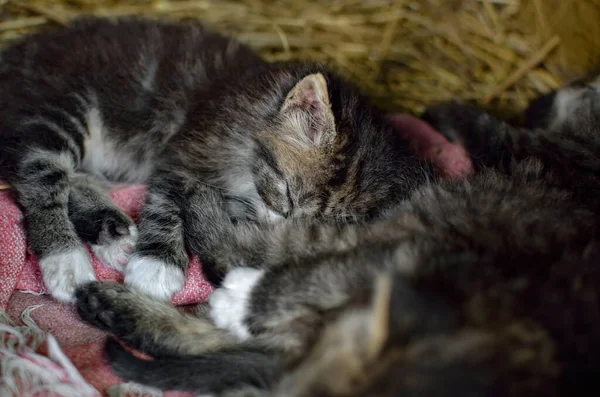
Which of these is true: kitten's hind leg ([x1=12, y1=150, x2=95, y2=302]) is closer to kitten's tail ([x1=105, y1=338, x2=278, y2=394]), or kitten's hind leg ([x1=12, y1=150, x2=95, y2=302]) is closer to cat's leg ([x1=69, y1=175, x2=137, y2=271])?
cat's leg ([x1=69, y1=175, x2=137, y2=271])

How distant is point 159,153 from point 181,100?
264mm

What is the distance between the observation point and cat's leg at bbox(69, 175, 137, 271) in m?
2.17

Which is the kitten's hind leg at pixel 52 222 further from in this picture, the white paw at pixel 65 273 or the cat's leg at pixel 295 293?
the cat's leg at pixel 295 293

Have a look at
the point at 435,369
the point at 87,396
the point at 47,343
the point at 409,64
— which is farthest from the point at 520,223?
the point at 409,64

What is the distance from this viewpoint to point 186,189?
7.66ft

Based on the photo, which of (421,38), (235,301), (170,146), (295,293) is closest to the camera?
(295,293)

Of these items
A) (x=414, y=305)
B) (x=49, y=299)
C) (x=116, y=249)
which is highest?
(x=414, y=305)

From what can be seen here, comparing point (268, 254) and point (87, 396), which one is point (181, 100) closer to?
point (268, 254)

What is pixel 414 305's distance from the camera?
1.19m

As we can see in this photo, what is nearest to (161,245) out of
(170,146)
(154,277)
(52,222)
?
(154,277)

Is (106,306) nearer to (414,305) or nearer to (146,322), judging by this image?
(146,322)

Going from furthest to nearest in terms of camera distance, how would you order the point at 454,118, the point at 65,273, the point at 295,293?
the point at 454,118
the point at 65,273
the point at 295,293

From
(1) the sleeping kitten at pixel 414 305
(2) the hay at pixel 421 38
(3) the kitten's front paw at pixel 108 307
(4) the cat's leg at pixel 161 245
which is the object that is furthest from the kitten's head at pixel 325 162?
(2) the hay at pixel 421 38

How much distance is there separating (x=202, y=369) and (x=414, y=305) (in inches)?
30.1
